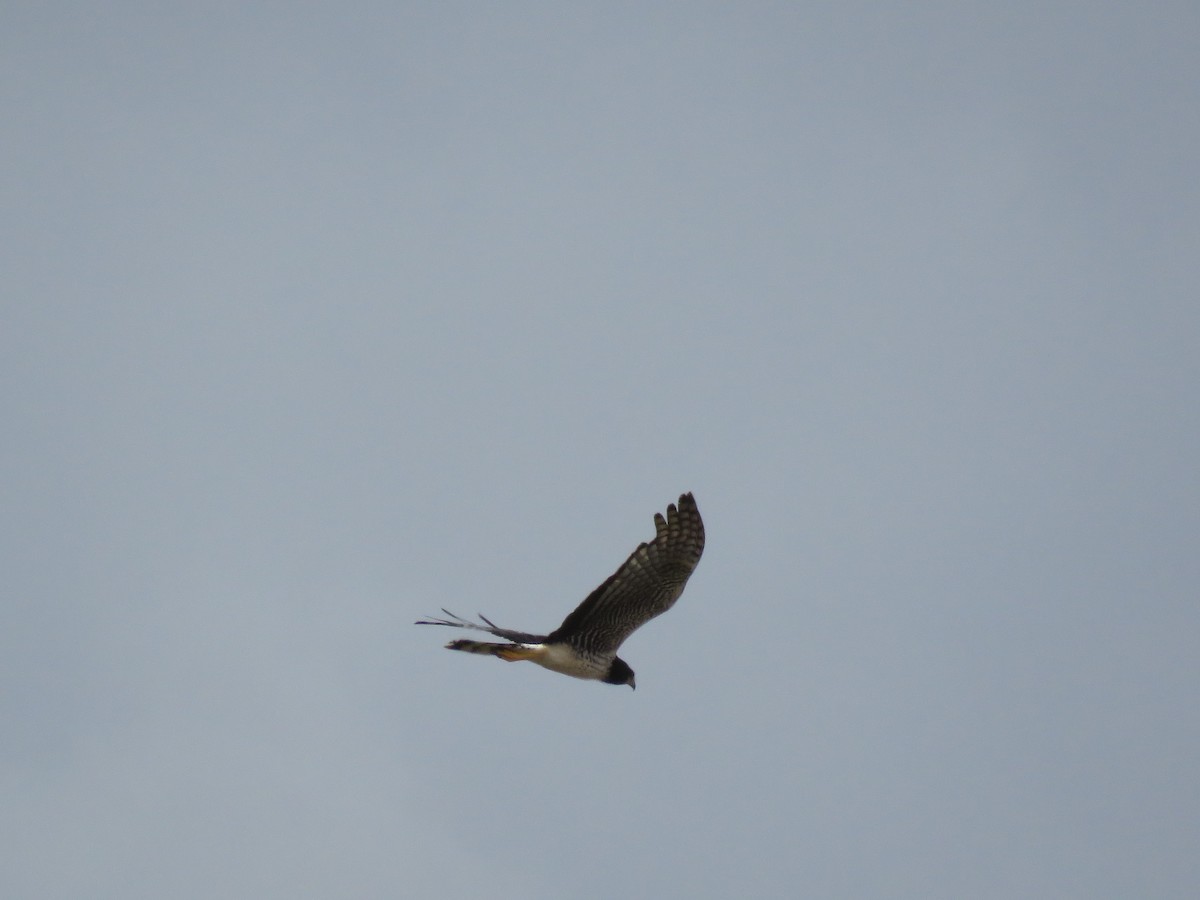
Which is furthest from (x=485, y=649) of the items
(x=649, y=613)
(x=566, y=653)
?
(x=649, y=613)

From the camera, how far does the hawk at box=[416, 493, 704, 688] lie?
47.2 ft

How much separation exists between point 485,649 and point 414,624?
181cm

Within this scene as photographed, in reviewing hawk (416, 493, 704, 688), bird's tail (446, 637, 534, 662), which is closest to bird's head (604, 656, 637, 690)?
hawk (416, 493, 704, 688)

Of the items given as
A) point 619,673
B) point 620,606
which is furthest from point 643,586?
point 619,673

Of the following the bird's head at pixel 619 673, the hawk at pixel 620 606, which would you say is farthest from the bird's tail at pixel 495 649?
the bird's head at pixel 619 673

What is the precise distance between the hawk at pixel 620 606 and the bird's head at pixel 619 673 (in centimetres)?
36

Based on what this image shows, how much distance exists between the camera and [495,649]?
14.2 m

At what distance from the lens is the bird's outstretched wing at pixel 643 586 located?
14.4m

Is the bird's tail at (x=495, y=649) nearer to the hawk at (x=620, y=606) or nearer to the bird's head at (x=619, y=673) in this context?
the hawk at (x=620, y=606)

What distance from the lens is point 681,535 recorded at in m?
14.4

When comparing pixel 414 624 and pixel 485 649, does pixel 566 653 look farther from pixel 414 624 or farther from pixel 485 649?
pixel 414 624

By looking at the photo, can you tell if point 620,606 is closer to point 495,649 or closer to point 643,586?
point 643,586

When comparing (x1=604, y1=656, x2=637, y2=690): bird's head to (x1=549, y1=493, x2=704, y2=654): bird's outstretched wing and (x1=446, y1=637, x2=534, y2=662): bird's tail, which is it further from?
(x1=446, y1=637, x2=534, y2=662): bird's tail

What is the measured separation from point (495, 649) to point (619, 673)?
2150mm
